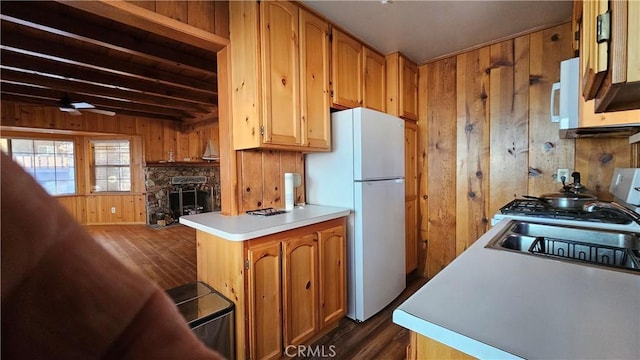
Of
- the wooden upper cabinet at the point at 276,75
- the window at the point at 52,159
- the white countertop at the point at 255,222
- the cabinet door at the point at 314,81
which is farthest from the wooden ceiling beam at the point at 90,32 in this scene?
the window at the point at 52,159

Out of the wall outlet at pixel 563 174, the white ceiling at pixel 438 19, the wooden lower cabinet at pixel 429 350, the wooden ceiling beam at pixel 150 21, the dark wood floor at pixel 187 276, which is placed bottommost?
the dark wood floor at pixel 187 276

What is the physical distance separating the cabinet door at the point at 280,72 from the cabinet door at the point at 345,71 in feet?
1.29

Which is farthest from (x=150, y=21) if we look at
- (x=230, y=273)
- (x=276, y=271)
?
(x=276, y=271)

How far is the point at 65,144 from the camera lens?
565 centimetres

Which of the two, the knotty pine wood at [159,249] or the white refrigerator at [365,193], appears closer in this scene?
the white refrigerator at [365,193]

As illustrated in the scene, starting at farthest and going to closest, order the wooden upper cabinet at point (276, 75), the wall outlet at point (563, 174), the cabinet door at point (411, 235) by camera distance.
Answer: the cabinet door at point (411, 235)
the wall outlet at point (563, 174)
the wooden upper cabinet at point (276, 75)

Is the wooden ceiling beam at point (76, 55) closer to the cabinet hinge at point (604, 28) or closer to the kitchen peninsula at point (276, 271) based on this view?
the kitchen peninsula at point (276, 271)

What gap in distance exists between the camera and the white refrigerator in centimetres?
206

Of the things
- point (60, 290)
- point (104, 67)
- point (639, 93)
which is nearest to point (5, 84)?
point (104, 67)

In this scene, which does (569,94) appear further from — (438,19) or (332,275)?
(332,275)

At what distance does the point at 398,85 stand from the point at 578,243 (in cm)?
195

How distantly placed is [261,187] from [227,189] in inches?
10.1

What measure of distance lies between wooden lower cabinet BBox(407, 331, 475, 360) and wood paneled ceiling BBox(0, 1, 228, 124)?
1.81 m

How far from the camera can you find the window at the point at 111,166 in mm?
5961
